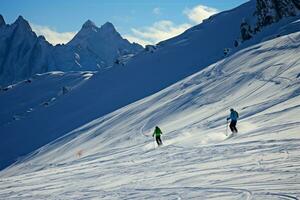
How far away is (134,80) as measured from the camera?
89500 millimetres

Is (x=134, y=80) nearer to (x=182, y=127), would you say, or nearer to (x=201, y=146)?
(x=182, y=127)

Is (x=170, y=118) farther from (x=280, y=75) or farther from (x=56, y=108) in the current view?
(x=56, y=108)

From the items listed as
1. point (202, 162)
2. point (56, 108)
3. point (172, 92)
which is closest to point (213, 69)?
point (172, 92)

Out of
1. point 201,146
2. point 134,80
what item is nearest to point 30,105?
point 134,80

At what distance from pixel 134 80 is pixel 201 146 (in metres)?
70.3

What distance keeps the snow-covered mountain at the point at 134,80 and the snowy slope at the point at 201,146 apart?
22405 mm

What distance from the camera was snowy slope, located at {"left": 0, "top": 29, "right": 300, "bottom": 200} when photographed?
37.2 ft

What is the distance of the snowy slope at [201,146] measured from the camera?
11.4 m

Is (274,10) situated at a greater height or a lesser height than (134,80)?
greater

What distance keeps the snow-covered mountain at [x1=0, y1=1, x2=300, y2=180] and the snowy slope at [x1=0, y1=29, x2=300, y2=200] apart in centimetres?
2240

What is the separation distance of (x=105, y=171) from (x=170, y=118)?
1932cm

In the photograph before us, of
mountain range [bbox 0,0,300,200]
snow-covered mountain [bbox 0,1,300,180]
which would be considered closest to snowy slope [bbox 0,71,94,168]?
snow-covered mountain [bbox 0,1,300,180]

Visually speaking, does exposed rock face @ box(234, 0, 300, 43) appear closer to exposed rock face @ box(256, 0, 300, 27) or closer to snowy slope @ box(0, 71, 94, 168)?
exposed rock face @ box(256, 0, 300, 27)

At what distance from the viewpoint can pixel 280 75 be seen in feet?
117
